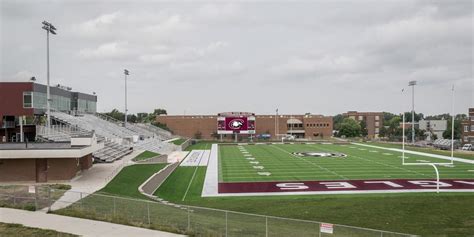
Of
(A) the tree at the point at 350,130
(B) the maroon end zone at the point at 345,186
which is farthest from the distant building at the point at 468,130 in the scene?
(B) the maroon end zone at the point at 345,186

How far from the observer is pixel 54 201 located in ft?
60.1

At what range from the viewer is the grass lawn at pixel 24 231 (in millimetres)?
13996

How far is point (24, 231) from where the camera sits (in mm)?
14391

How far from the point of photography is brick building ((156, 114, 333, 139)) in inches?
4535

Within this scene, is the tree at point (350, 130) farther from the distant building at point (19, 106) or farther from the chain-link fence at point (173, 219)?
the chain-link fence at point (173, 219)

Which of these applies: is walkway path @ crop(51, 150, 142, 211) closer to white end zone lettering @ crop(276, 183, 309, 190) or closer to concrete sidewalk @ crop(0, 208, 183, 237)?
concrete sidewalk @ crop(0, 208, 183, 237)

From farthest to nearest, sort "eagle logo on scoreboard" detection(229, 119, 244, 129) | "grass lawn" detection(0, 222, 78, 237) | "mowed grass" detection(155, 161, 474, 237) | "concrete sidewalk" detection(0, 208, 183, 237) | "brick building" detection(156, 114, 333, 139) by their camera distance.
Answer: "brick building" detection(156, 114, 333, 139)
"eagle logo on scoreboard" detection(229, 119, 244, 129)
"mowed grass" detection(155, 161, 474, 237)
"concrete sidewalk" detection(0, 208, 183, 237)
"grass lawn" detection(0, 222, 78, 237)

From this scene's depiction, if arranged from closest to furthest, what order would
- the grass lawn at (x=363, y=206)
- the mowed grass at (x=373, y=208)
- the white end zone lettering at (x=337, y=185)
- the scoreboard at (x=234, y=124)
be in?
the mowed grass at (x=373, y=208)
the grass lawn at (x=363, y=206)
the white end zone lettering at (x=337, y=185)
the scoreboard at (x=234, y=124)

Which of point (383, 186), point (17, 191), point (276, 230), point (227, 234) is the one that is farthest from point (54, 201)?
point (383, 186)

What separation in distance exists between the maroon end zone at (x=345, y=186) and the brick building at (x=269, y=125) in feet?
270

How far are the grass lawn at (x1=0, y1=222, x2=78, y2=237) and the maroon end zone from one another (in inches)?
621

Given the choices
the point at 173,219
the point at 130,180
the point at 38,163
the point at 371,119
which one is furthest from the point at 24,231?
the point at 371,119

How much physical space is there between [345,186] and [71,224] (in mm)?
20149

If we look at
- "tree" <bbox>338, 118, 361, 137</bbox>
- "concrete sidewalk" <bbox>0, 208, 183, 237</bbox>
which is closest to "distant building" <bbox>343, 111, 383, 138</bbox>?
"tree" <bbox>338, 118, 361, 137</bbox>
